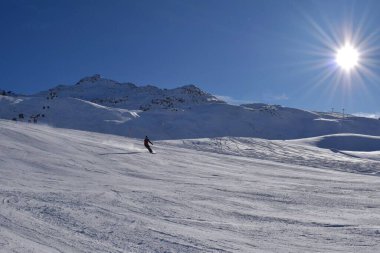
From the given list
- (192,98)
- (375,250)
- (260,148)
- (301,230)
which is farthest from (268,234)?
(192,98)

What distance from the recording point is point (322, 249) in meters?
7.91

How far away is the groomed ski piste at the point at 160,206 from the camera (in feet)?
25.4

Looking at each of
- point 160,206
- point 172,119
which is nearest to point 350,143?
point 172,119

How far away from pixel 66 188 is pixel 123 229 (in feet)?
14.8

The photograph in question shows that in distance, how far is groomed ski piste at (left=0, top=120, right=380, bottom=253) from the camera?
7.73m

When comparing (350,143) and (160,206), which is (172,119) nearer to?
(350,143)

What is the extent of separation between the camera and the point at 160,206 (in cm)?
1073

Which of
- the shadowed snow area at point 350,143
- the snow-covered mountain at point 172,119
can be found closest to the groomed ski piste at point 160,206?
the snow-covered mountain at point 172,119

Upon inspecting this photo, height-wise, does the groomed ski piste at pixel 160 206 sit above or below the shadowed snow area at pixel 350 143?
below

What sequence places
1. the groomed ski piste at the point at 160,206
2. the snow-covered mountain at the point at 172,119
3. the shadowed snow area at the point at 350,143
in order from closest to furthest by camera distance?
the groomed ski piste at the point at 160,206 → the snow-covered mountain at the point at 172,119 → the shadowed snow area at the point at 350,143

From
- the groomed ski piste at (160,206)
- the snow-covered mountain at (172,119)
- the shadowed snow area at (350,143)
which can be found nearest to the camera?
the groomed ski piste at (160,206)

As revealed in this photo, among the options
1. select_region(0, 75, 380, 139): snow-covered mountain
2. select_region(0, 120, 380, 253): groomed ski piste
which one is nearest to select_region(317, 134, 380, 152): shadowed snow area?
select_region(0, 75, 380, 139): snow-covered mountain

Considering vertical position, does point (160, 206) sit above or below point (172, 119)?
below

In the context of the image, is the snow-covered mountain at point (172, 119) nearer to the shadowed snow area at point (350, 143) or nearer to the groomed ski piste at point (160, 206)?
the shadowed snow area at point (350, 143)
